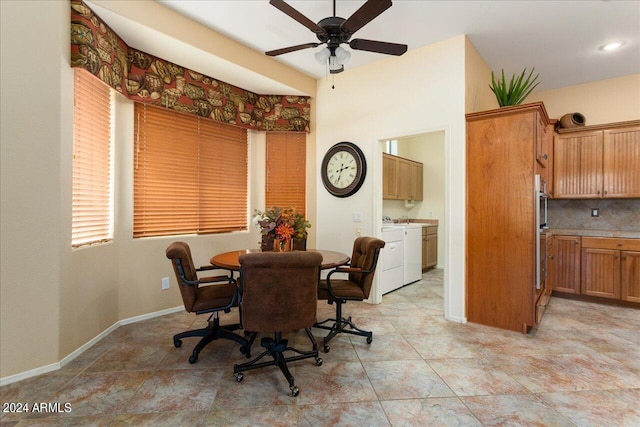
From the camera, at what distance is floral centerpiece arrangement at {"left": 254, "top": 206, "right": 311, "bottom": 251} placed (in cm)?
274

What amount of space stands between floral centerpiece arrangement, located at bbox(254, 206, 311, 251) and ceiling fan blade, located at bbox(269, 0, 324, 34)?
151 cm

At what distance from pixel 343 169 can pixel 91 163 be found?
2.76 m

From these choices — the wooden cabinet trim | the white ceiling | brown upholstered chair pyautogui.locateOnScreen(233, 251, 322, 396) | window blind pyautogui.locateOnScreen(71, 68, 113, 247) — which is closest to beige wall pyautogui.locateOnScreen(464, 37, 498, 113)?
the white ceiling

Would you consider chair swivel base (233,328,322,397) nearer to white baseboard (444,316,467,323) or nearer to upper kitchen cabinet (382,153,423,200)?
white baseboard (444,316,467,323)

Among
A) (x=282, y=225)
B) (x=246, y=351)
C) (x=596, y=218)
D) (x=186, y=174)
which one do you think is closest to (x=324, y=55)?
(x=282, y=225)

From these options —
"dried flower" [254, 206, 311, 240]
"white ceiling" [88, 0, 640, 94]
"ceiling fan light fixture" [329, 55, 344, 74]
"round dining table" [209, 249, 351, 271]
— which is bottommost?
"round dining table" [209, 249, 351, 271]

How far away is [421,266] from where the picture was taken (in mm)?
5238

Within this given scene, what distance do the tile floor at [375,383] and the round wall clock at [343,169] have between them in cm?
185

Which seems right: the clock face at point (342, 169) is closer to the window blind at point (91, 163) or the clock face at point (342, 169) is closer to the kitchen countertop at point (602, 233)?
the window blind at point (91, 163)

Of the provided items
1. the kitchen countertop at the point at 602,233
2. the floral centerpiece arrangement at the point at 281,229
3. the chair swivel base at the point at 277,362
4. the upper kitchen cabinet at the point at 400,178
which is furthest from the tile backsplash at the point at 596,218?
the chair swivel base at the point at 277,362

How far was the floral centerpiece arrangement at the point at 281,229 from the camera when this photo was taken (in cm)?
274

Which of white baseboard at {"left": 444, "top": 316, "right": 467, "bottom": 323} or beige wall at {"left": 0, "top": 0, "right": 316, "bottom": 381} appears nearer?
beige wall at {"left": 0, "top": 0, "right": 316, "bottom": 381}

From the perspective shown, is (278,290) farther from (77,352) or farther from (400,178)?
(400,178)

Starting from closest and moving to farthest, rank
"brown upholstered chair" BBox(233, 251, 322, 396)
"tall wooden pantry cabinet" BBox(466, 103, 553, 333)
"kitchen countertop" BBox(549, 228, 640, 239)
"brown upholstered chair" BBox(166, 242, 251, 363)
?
"brown upholstered chair" BBox(233, 251, 322, 396)
"brown upholstered chair" BBox(166, 242, 251, 363)
"tall wooden pantry cabinet" BBox(466, 103, 553, 333)
"kitchen countertop" BBox(549, 228, 640, 239)
